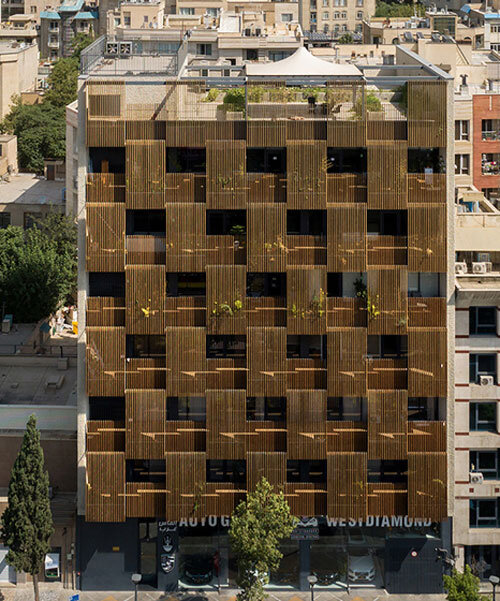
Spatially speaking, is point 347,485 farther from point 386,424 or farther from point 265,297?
point 265,297

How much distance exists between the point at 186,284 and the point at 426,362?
1239 cm

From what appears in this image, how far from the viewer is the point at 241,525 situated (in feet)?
218

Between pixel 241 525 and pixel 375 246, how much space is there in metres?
15.0

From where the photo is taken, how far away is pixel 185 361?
222 feet

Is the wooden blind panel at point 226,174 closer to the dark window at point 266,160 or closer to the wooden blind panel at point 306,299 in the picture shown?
the dark window at point 266,160

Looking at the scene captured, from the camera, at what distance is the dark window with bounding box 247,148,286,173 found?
6788 cm

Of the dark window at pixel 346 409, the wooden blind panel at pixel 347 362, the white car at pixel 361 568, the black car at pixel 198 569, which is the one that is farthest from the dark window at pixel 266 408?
the white car at pixel 361 568

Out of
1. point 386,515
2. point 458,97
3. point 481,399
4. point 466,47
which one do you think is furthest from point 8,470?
point 466,47

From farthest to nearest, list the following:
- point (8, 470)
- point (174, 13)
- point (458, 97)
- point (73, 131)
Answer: point (174, 13), point (73, 131), point (458, 97), point (8, 470)

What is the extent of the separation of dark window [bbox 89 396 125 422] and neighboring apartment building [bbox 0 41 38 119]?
11329 centimetres

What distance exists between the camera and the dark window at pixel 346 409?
2699 inches


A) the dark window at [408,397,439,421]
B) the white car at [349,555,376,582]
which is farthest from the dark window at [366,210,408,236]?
the white car at [349,555,376,582]

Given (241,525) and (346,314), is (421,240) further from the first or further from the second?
(241,525)

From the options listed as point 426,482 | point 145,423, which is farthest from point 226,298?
point 426,482
